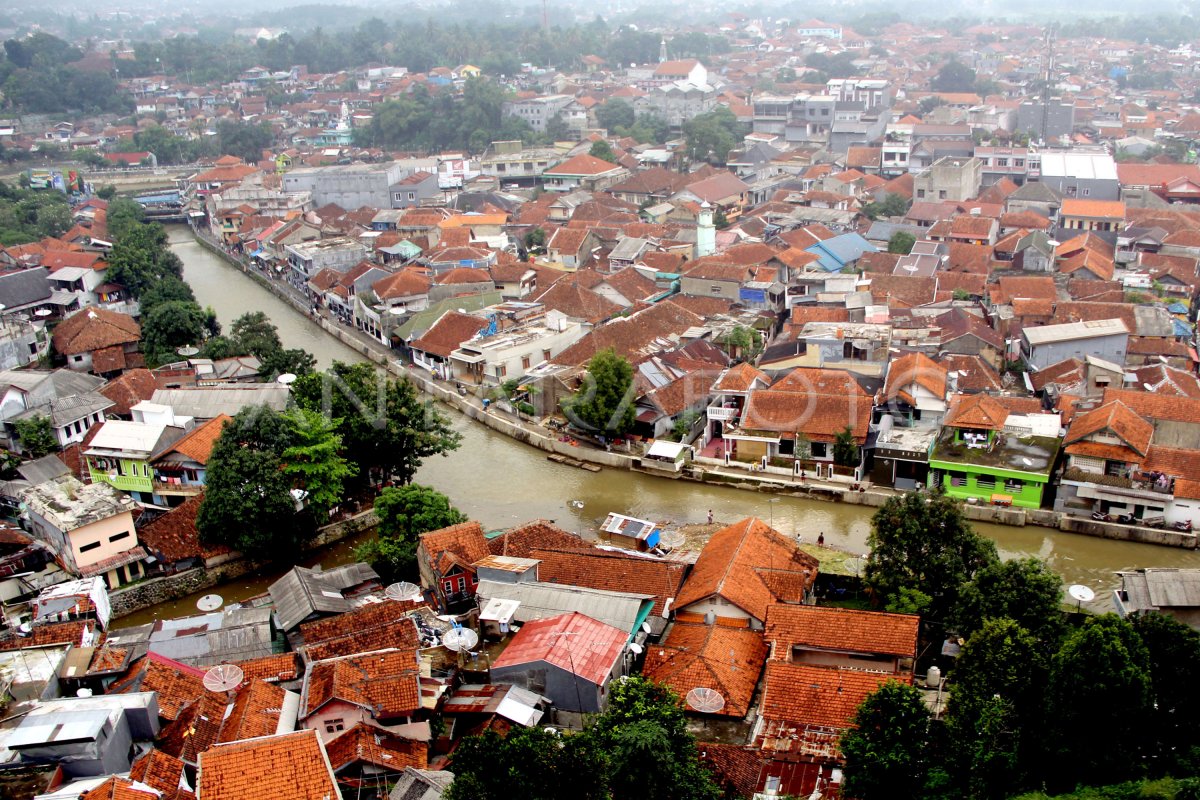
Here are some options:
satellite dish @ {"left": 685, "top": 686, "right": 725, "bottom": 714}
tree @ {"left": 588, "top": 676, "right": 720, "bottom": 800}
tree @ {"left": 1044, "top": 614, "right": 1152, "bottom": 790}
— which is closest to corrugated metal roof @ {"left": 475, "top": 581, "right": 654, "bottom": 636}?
satellite dish @ {"left": 685, "top": 686, "right": 725, "bottom": 714}

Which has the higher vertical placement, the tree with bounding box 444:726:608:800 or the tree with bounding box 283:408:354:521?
the tree with bounding box 444:726:608:800

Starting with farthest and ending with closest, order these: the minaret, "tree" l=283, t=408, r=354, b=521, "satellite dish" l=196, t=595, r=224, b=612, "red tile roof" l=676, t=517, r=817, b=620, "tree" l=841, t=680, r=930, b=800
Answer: the minaret
"tree" l=283, t=408, r=354, b=521
"satellite dish" l=196, t=595, r=224, b=612
"red tile roof" l=676, t=517, r=817, b=620
"tree" l=841, t=680, r=930, b=800

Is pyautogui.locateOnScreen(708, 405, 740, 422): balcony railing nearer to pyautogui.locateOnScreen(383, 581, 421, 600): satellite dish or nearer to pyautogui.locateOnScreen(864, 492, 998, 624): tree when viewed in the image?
pyautogui.locateOnScreen(864, 492, 998, 624): tree

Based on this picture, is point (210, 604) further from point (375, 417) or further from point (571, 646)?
point (571, 646)

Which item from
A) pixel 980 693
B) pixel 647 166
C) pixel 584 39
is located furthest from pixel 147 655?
pixel 584 39

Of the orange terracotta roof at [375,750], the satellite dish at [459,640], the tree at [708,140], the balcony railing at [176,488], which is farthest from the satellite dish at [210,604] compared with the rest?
the tree at [708,140]

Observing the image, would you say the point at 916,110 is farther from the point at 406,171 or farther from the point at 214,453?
the point at 214,453
